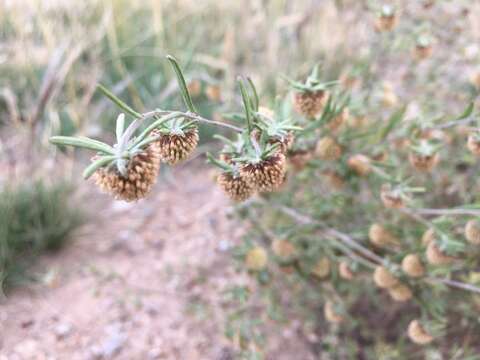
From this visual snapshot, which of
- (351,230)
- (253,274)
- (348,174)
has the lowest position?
(253,274)

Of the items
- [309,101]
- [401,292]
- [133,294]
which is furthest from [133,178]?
[133,294]

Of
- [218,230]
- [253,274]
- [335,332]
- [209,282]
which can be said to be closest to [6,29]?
[218,230]

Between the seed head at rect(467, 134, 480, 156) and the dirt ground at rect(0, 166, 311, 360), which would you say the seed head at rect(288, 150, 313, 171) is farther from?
the dirt ground at rect(0, 166, 311, 360)

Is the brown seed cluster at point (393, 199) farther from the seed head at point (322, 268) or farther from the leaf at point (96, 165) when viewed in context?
the leaf at point (96, 165)

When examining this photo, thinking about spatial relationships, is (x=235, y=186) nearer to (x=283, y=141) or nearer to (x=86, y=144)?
(x=283, y=141)

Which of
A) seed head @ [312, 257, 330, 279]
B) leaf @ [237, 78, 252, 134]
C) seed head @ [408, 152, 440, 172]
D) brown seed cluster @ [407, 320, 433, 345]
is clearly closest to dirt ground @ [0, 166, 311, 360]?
seed head @ [312, 257, 330, 279]

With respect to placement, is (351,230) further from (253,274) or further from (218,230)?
(218,230)
